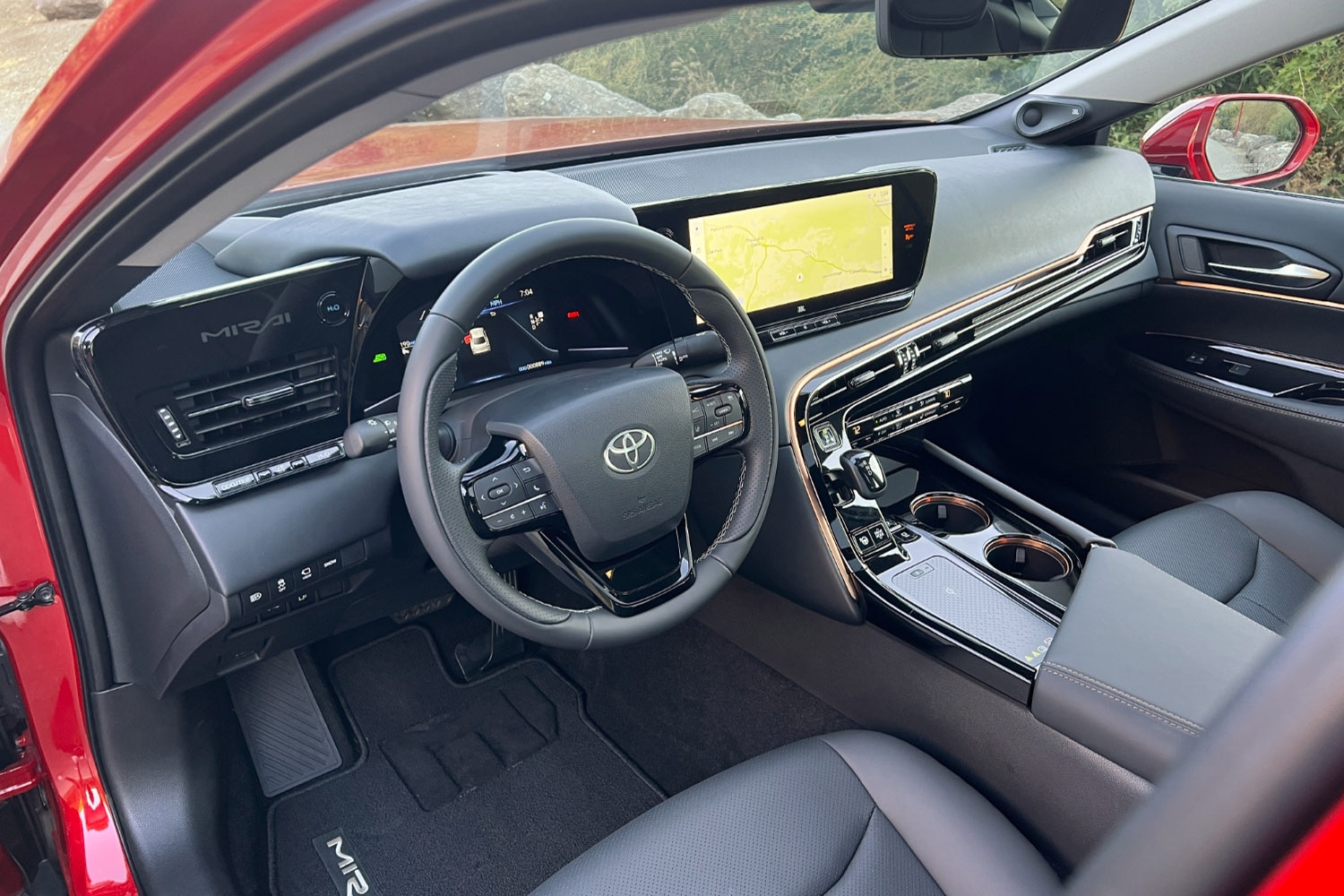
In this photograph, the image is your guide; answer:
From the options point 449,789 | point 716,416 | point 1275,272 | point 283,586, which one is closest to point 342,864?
point 449,789

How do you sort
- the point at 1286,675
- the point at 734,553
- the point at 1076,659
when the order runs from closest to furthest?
1. the point at 1286,675
2. the point at 1076,659
3. the point at 734,553

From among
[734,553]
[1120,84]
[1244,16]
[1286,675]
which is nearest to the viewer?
[1286,675]

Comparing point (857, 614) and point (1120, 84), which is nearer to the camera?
point (857, 614)

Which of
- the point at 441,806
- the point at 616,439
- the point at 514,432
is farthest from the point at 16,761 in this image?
the point at 616,439

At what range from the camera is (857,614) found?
171 centimetres

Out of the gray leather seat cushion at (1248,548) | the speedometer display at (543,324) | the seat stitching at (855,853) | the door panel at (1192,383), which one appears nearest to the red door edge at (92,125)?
the speedometer display at (543,324)

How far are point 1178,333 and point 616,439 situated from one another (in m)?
1.96

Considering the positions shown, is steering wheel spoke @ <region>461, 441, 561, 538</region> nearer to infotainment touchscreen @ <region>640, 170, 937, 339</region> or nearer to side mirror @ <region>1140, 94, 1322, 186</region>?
infotainment touchscreen @ <region>640, 170, 937, 339</region>

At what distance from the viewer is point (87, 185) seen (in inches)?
32.9

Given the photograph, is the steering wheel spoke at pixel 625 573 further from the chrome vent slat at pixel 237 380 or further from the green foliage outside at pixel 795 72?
the green foliage outside at pixel 795 72

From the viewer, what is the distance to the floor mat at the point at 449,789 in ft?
6.24

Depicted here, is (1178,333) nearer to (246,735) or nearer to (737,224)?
(737,224)

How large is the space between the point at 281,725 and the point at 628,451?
1.23m

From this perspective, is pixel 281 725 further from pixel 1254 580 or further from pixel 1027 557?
pixel 1254 580
